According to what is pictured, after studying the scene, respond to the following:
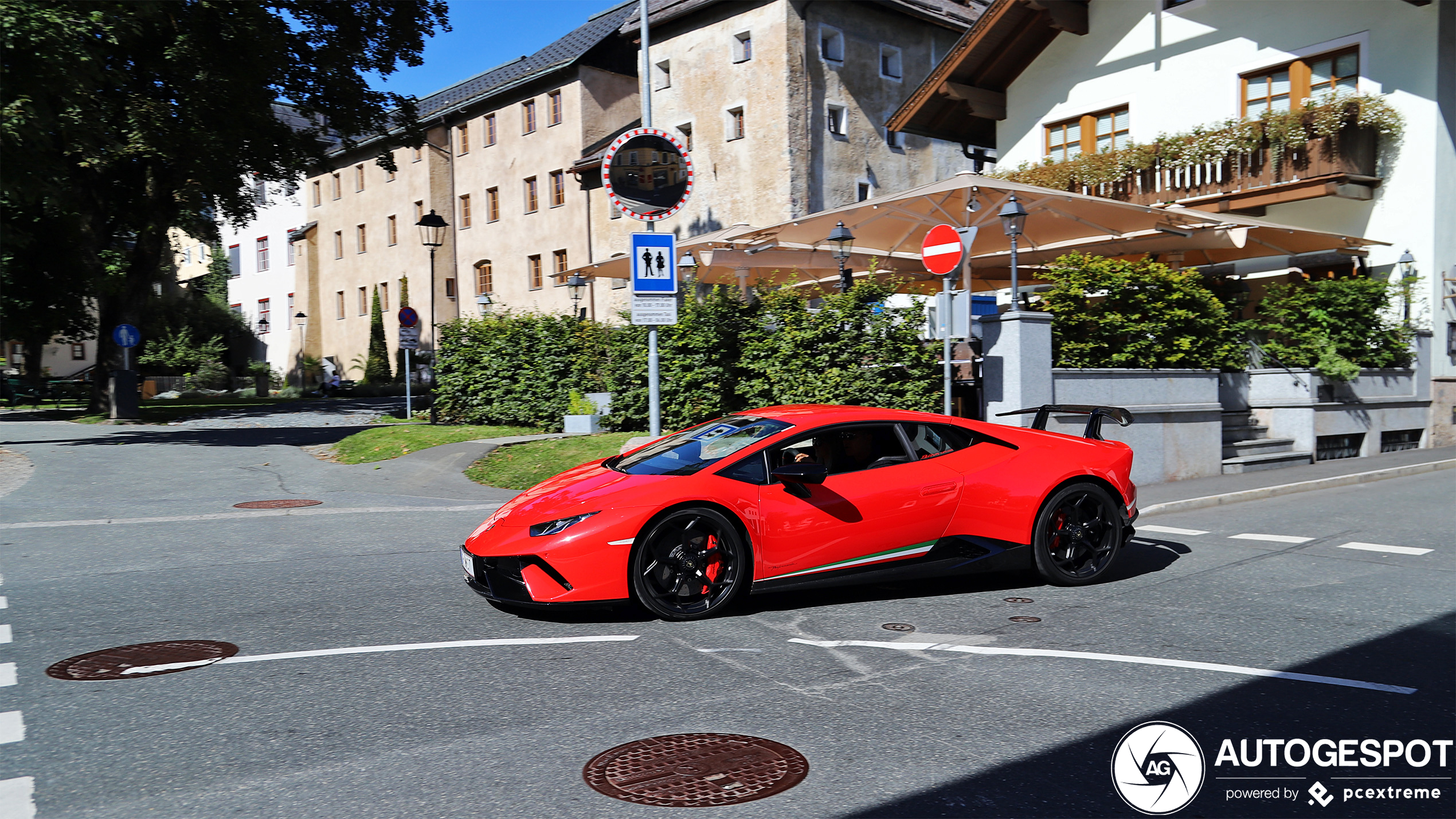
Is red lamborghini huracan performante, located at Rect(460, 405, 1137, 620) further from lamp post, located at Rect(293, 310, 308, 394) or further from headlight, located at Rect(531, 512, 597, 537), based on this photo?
lamp post, located at Rect(293, 310, 308, 394)

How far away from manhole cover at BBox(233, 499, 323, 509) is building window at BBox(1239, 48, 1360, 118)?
18.0 metres

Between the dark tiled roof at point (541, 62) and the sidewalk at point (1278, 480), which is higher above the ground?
the dark tiled roof at point (541, 62)

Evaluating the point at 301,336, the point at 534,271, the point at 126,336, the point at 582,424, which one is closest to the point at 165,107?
the point at 126,336

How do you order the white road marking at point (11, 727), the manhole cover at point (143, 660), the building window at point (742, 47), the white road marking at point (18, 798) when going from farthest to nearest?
1. the building window at point (742, 47)
2. the manhole cover at point (143, 660)
3. the white road marking at point (11, 727)
4. the white road marking at point (18, 798)

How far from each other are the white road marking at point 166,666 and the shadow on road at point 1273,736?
3.71 metres

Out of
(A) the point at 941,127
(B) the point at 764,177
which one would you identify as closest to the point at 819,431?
(A) the point at 941,127

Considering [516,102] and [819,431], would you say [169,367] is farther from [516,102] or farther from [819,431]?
[819,431]

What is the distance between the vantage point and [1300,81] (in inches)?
785

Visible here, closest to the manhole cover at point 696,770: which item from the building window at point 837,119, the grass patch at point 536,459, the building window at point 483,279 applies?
the grass patch at point 536,459

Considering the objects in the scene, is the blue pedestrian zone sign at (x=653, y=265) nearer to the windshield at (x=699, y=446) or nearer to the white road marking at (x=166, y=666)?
the windshield at (x=699, y=446)

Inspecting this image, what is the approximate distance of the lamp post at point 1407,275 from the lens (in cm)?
1853

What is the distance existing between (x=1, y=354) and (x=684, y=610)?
76.1 meters

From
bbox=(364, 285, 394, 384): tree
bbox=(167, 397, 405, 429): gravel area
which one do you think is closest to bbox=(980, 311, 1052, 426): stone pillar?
bbox=(167, 397, 405, 429): gravel area

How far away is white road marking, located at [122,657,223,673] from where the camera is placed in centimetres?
525
